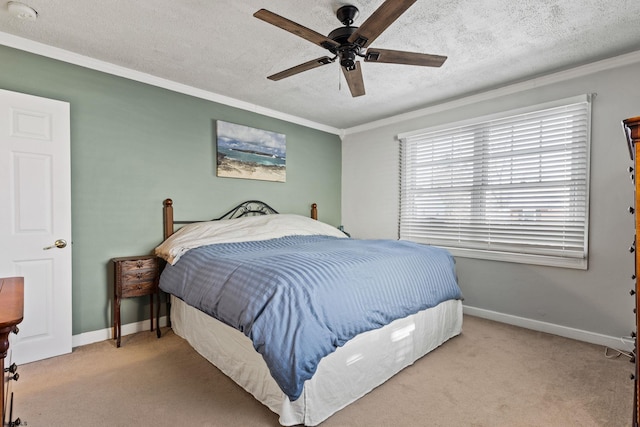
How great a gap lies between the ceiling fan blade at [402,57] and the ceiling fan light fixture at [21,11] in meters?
2.28

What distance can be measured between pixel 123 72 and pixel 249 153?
1496 millimetres

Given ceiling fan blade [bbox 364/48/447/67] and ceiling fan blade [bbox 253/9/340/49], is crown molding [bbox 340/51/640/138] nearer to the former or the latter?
ceiling fan blade [bbox 364/48/447/67]

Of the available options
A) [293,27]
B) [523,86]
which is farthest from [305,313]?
[523,86]

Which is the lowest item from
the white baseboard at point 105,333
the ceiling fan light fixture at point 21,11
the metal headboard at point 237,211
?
the white baseboard at point 105,333

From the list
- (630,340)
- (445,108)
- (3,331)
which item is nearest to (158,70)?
(3,331)

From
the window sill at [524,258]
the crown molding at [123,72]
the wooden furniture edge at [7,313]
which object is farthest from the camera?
the window sill at [524,258]

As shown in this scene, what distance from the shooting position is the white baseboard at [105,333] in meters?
2.77

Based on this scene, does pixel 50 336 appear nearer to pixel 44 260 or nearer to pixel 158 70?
pixel 44 260

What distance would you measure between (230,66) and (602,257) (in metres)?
3.81

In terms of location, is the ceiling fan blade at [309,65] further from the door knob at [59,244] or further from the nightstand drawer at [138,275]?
the door knob at [59,244]

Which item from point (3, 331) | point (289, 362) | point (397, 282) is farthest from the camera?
point (397, 282)

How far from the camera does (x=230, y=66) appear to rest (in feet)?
9.68

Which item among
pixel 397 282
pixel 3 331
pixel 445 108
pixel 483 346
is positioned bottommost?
pixel 483 346

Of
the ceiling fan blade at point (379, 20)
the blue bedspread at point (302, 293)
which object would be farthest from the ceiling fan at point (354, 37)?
the blue bedspread at point (302, 293)
